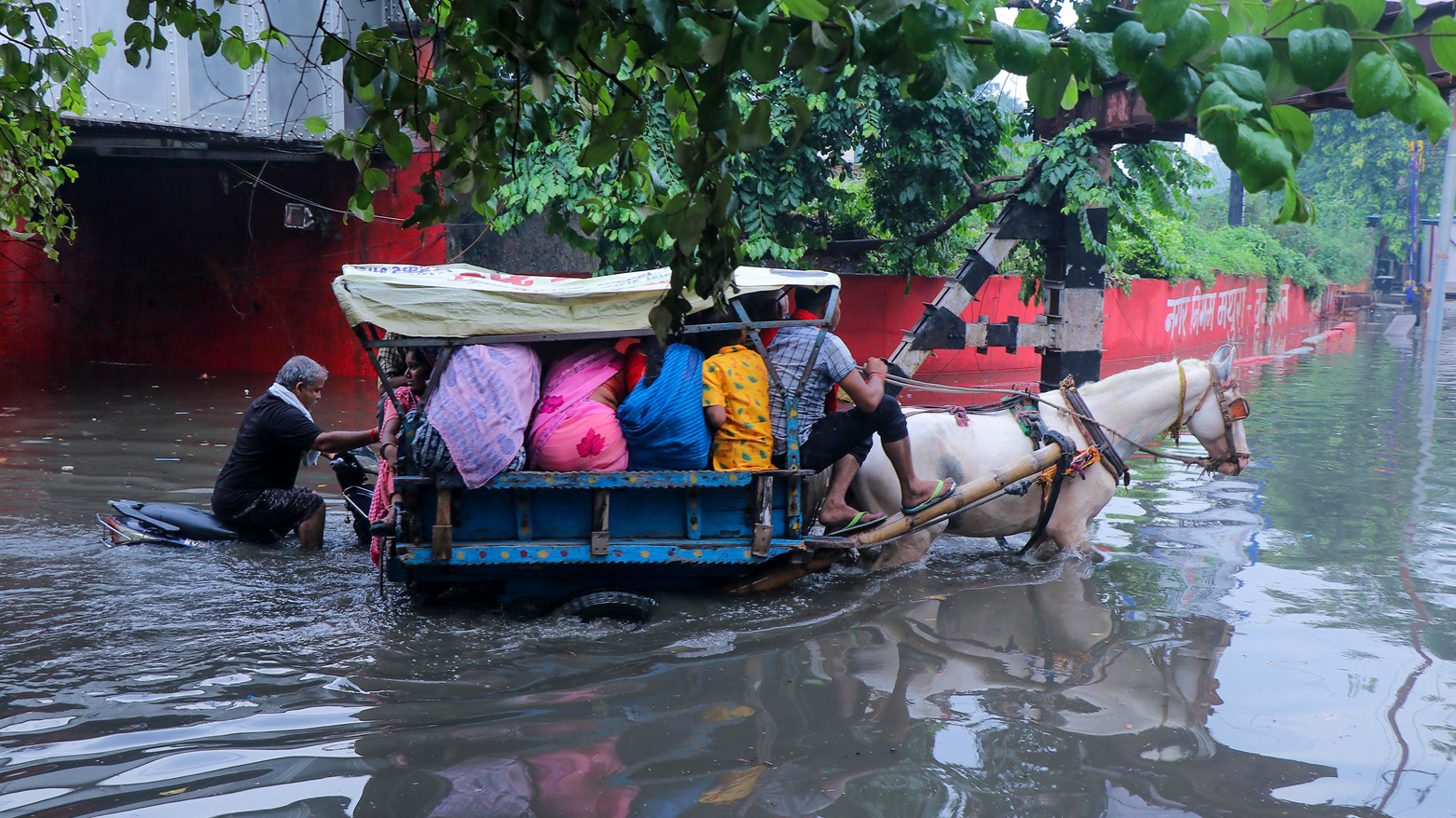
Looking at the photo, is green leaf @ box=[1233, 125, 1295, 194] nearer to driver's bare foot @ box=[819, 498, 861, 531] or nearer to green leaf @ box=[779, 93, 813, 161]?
green leaf @ box=[779, 93, 813, 161]

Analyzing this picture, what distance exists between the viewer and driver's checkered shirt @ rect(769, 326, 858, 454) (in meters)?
4.99

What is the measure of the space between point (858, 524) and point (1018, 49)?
3408 millimetres

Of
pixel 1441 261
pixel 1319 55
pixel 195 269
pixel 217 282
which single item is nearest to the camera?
pixel 1319 55

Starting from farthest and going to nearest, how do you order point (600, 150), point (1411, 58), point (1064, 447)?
1. point (1064, 447)
2. point (600, 150)
3. point (1411, 58)

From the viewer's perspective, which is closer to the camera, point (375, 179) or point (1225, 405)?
point (375, 179)

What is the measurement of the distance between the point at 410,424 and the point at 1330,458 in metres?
9.48

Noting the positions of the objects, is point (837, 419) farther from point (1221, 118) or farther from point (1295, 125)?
point (1221, 118)

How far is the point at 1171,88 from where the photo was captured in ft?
6.95

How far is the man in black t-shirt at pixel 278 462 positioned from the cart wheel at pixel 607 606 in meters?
1.73

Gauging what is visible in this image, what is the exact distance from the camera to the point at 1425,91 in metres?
2.07

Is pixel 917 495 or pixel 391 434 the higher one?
pixel 391 434

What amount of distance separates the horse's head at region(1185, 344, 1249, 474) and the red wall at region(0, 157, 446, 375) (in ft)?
31.8

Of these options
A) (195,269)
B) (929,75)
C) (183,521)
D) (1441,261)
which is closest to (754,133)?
(929,75)

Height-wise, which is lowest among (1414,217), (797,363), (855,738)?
(855,738)
